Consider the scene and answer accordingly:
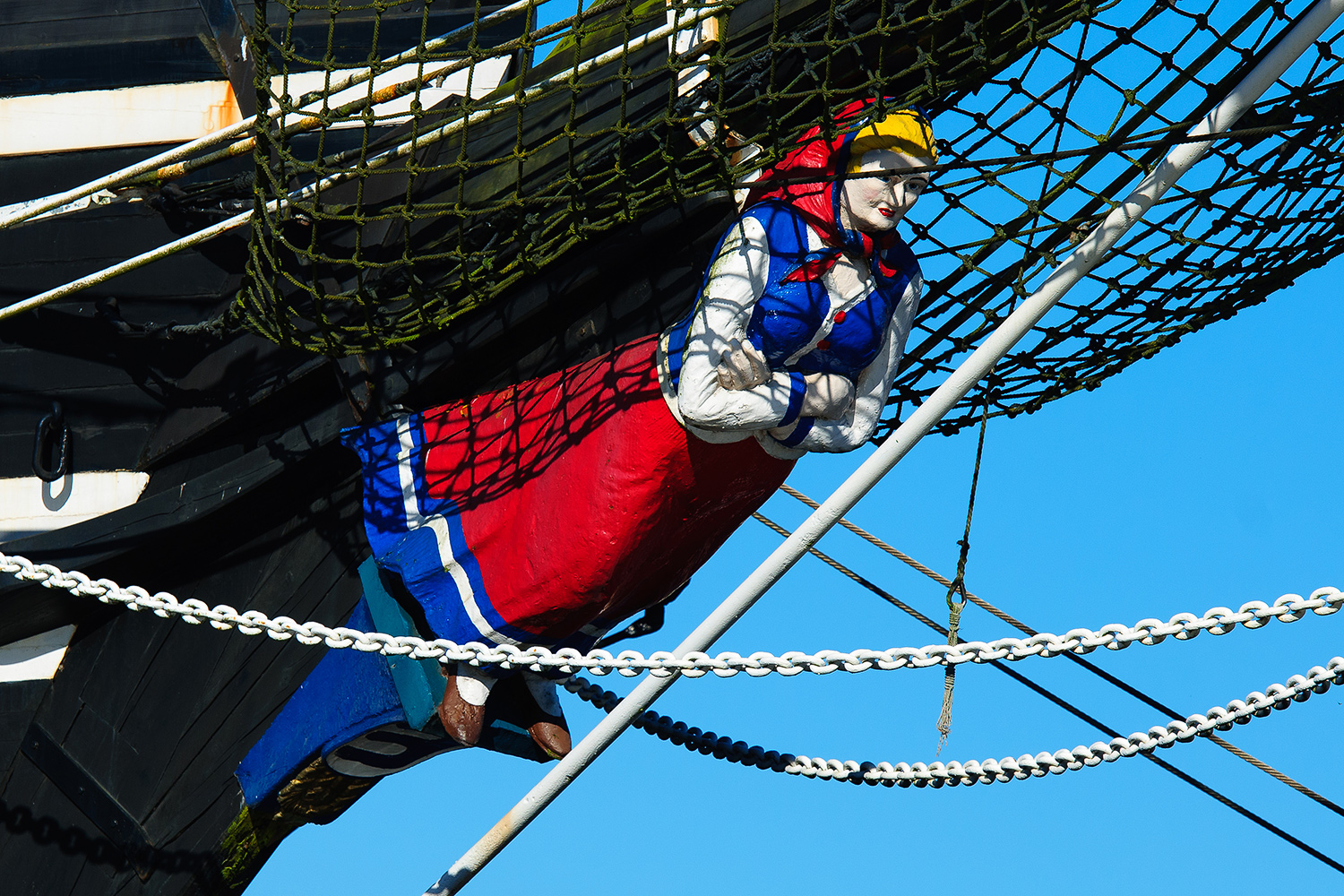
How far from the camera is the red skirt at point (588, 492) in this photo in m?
3.33

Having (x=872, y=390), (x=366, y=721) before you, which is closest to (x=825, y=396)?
(x=872, y=390)

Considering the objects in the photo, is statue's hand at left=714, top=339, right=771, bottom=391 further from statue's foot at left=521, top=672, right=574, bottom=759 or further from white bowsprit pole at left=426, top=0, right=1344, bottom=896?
statue's foot at left=521, top=672, right=574, bottom=759

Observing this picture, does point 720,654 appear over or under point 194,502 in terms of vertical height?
under

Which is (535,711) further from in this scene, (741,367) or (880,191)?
(880,191)

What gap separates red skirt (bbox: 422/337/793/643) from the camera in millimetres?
3326

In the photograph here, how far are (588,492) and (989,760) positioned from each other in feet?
3.31

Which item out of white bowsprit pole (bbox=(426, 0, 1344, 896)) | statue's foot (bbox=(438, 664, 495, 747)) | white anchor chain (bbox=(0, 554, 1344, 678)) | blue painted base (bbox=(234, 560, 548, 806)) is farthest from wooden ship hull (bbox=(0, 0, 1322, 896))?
white bowsprit pole (bbox=(426, 0, 1344, 896))

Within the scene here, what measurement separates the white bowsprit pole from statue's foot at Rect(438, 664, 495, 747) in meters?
0.25

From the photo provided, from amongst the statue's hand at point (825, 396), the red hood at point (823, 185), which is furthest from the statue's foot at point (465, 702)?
the red hood at point (823, 185)

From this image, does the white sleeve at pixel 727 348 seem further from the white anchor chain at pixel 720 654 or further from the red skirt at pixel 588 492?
the white anchor chain at pixel 720 654

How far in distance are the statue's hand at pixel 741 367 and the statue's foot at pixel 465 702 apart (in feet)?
2.81

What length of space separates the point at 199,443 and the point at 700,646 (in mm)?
1471

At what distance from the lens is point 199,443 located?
13.6ft

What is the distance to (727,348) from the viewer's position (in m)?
3.18
